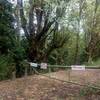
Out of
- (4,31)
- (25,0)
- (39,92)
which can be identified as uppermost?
(25,0)

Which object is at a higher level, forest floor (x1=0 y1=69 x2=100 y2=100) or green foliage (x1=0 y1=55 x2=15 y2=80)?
green foliage (x1=0 y1=55 x2=15 y2=80)

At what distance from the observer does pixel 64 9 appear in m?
17.4

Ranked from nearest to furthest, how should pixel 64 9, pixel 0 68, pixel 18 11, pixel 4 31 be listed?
1. pixel 0 68
2. pixel 4 31
3. pixel 18 11
4. pixel 64 9

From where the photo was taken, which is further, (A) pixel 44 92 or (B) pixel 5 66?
(B) pixel 5 66

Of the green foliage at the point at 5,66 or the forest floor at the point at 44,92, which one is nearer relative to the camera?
the forest floor at the point at 44,92

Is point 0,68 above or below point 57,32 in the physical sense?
below

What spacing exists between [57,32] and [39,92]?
42.7ft

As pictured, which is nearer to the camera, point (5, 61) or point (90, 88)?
point (90, 88)

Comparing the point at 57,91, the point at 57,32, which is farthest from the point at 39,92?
the point at 57,32

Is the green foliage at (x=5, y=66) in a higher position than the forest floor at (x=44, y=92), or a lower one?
higher

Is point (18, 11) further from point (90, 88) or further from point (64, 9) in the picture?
point (90, 88)

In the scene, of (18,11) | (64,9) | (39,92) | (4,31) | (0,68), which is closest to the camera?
(39,92)

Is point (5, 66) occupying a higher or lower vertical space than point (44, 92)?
higher

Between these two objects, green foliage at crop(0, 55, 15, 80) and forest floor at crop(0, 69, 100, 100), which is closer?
forest floor at crop(0, 69, 100, 100)
